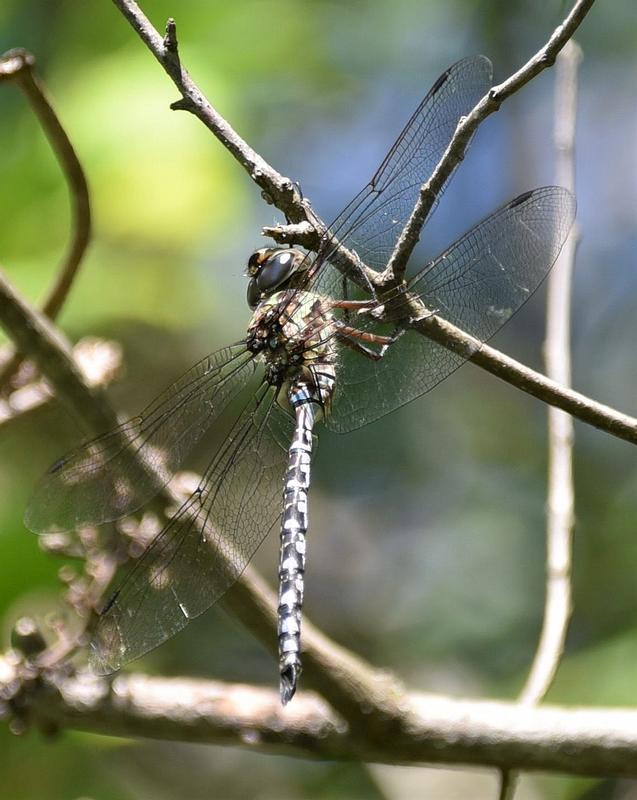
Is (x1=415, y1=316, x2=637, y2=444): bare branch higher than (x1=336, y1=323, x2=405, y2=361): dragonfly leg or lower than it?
lower

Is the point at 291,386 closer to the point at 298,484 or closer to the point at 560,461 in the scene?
the point at 298,484

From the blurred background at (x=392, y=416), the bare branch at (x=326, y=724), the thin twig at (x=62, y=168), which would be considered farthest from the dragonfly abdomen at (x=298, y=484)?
the blurred background at (x=392, y=416)

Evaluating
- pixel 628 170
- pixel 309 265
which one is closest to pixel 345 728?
pixel 309 265

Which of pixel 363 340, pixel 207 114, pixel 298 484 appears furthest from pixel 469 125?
pixel 298 484

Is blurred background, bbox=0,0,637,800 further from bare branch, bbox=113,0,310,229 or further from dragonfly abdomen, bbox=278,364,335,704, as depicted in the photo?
bare branch, bbox=113,0,310,229

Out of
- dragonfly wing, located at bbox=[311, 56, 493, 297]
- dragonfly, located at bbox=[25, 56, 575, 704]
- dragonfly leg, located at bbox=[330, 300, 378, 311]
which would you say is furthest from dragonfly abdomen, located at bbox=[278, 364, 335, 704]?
dragonfly wing, located at bbox=[311, 56, 493, 297]

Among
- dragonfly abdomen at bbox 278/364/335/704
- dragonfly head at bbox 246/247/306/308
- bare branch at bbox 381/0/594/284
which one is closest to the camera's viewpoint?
bare branch at bbox 381/0/594/284
